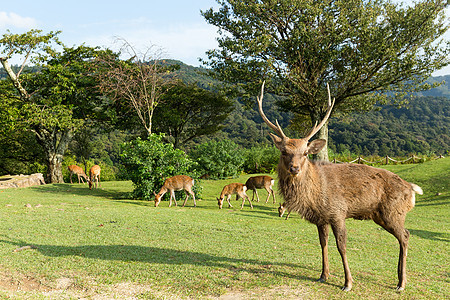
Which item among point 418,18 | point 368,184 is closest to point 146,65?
point 418,18

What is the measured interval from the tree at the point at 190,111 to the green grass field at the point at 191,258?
1797 centimetres

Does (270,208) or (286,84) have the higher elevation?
(286,84)

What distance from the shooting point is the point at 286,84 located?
65.7ft

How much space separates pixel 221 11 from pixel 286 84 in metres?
5.77

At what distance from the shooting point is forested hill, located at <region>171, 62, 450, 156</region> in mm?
53375

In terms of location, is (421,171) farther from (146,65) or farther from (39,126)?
(39,126)

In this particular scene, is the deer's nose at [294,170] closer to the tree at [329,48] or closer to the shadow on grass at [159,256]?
the shadow on grass at [159,256]

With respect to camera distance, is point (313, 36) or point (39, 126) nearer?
point (313, 36)

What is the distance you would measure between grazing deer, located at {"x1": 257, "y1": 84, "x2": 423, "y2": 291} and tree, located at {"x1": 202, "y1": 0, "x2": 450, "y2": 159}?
45.4ft

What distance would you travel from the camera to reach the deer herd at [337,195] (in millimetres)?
4742

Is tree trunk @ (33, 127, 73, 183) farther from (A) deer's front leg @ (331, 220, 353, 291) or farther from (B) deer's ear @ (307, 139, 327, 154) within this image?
(A) deer's front leg @ (331, 220, 353, 291)

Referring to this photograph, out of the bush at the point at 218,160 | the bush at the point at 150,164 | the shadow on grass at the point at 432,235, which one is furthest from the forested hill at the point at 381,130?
the shadow on grass at the point at 432,235

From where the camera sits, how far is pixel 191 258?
19.2 feet

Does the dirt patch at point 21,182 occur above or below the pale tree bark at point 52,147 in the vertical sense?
below
